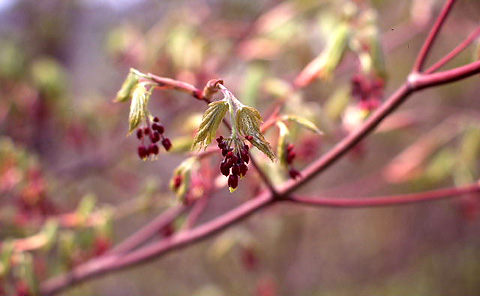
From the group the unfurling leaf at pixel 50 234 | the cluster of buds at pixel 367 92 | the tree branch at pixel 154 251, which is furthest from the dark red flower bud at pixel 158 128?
the unfurling leaf at pixel 50 234

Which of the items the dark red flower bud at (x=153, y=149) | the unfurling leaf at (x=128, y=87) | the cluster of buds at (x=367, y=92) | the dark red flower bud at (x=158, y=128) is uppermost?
the unfurling leaf at (x=128, y=87)

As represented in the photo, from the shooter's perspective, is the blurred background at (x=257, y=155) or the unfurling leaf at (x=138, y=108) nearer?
the unfurling leaf at (x=138, y=108)

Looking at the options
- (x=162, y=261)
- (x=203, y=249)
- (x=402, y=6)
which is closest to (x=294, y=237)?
(x=203, y=249)

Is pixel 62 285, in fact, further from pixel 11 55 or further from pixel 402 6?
pixel 402 6

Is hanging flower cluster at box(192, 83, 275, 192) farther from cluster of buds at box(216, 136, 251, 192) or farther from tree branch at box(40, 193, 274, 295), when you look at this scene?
tree branch at box(40, 193, 274, 295)

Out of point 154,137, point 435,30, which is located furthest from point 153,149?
point 435,30

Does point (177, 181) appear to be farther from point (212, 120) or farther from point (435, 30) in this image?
point (435, 30)

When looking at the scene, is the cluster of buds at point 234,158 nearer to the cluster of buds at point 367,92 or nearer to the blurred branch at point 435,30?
the blurred branch at point 435,30
